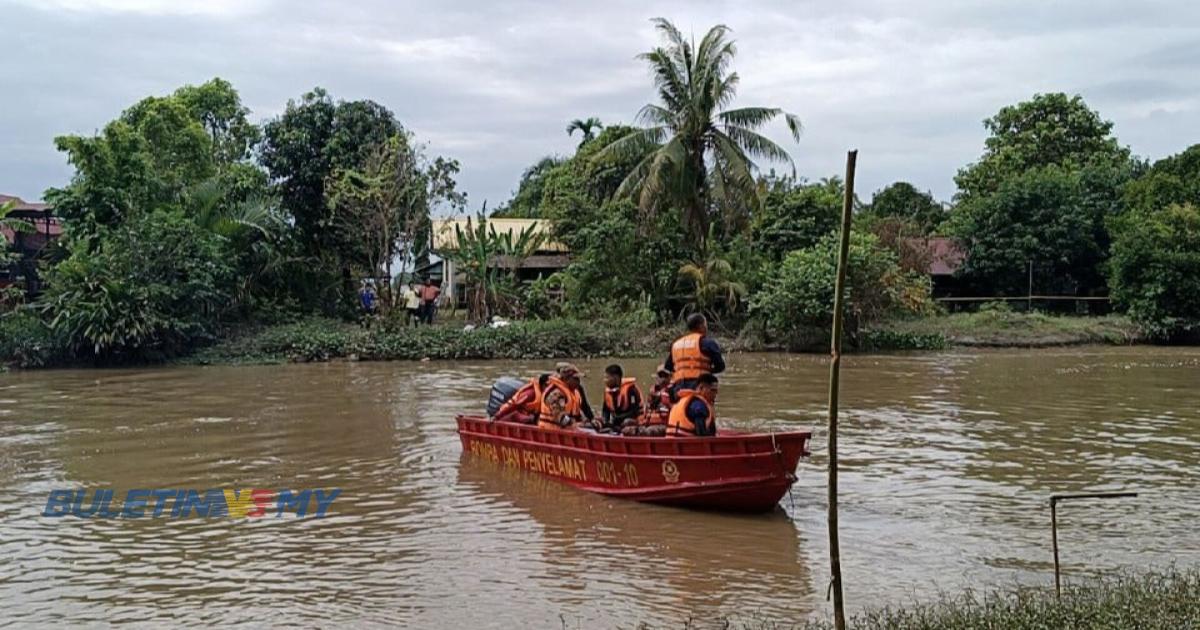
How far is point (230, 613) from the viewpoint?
715 centimetres

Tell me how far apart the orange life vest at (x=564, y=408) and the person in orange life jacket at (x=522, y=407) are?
0.50m

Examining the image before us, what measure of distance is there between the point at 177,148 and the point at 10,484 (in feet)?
62.4

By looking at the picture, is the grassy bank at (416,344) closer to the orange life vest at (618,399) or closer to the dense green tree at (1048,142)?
the orange life vest at (618,399)

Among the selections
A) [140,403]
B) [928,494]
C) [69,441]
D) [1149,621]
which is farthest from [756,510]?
[140,403]

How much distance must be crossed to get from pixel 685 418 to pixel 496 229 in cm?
2774

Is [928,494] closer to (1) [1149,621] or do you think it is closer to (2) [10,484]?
(1) [1149,621]

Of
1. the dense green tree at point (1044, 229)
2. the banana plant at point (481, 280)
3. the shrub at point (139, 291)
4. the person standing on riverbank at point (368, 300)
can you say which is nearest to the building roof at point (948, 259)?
the dense green tree at point (1044, 229)

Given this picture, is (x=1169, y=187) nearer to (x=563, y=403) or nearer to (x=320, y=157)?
(x=320, y=157)

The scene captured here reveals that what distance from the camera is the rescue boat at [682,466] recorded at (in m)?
9.23

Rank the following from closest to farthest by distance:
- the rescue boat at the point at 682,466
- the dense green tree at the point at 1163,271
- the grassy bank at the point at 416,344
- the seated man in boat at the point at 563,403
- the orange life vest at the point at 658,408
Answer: the rescue boat at the point at 682,466
the orange life vest at the point at 658,408
the seated man in boat at the point at 563,403
the grassy bank at the point at 416,344
the dense green tree at the point at 1163,271

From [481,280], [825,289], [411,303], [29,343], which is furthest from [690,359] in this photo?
[411,303]

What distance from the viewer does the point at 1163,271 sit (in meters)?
30.5

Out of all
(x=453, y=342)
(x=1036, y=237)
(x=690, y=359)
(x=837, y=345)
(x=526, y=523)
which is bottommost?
(x=526, y=523)

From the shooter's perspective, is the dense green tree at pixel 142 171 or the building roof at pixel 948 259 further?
the building roof at pixel 948 259
